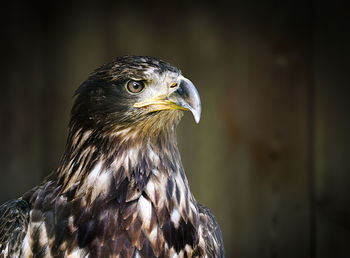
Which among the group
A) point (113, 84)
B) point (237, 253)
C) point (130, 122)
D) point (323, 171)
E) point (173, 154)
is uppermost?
point (113, 84)

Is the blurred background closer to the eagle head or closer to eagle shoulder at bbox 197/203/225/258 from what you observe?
eagle shoulder at bbox 197/203/225/258

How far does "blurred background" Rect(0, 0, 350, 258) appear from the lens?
3.42 meters

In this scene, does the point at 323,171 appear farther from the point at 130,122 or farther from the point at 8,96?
the point at 8,96

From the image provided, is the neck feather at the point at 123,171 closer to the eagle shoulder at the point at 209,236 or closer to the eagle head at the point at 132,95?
the eagle head at the point at 132,95

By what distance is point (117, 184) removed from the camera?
1.60 m

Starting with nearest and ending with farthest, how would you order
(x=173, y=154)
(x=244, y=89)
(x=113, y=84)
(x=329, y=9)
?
1. (x=113, y=84)
2. (x=173, y=154)
3. (x=329, y=9)
4. (x=244, y=89)

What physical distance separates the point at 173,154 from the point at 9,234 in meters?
0.70

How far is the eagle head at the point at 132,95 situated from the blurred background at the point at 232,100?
6.13ft

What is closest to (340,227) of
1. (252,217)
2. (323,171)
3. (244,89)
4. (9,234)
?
(323,171)

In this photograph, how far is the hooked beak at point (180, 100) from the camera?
1.52 meters

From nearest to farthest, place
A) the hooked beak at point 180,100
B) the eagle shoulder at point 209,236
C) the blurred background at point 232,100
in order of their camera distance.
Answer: the hooked beak at point 180,100, the eagle shoulder at point 209,236, the blurred background at point 232,100

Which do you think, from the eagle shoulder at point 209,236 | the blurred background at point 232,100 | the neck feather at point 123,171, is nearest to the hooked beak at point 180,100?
the neck feather at point 123,171

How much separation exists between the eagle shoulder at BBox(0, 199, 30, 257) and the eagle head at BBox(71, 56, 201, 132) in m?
0.42

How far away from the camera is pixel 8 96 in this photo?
333cm
